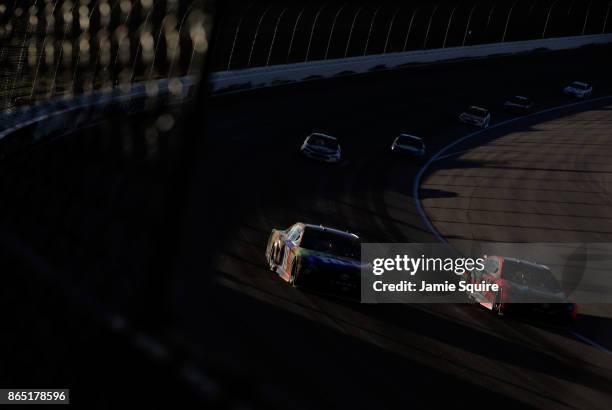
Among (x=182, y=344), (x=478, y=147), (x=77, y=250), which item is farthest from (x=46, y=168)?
(x=478, y=147)

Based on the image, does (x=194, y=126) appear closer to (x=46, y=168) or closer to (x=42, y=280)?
(x=42, y=280)

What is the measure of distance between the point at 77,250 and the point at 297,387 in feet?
20.0

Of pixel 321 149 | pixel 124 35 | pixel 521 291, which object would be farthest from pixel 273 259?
pixel 321 149

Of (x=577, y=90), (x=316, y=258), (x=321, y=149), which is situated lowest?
(x=577, y=90)

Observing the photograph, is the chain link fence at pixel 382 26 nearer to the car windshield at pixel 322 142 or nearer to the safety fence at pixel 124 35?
the car windshield at pixel 322 142

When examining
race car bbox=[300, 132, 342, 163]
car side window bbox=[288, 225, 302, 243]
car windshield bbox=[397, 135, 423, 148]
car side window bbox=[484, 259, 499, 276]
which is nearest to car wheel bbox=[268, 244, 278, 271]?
car side window bbox=[288, 225, 302, 243]

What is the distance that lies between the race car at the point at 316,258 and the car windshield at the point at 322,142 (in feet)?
56.4

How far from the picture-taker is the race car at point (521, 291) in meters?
17.8

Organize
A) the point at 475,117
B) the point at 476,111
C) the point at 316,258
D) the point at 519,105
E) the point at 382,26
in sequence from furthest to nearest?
the point at 519,105, the point at 382,26, the point at 476,111, the point at 475,117, the point at 316,258

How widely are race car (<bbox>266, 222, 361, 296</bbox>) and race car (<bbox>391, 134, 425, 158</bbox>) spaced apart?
21641 millimetres

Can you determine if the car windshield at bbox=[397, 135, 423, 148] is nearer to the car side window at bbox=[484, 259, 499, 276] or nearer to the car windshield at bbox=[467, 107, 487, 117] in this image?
the car windshield at bbox=[467, 107, 487, 117]

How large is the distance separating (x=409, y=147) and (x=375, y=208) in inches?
453

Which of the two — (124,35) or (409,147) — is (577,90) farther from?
(124,35)

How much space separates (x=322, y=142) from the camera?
36.2 m
